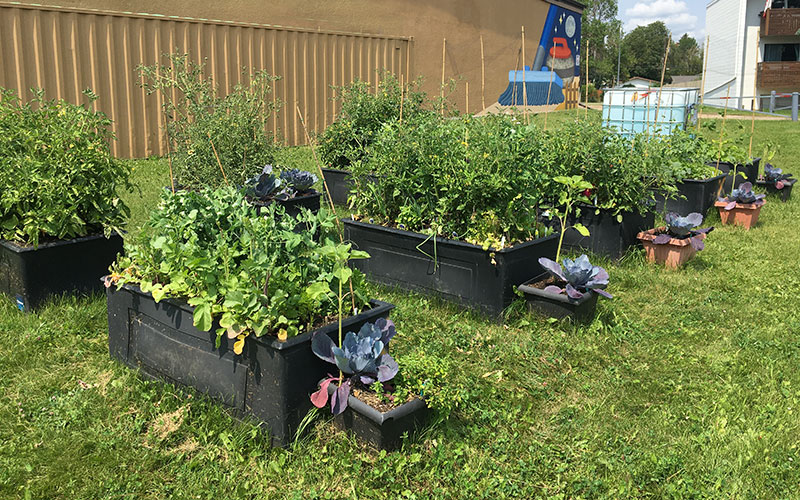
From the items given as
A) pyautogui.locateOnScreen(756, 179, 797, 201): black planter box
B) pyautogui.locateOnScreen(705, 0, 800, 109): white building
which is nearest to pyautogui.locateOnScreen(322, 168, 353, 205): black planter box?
pyautogui.locateOnScreen(756, 179, 797, 201): black planter box

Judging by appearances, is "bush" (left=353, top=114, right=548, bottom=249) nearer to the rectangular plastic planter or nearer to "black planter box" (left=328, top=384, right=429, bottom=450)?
the rectangular plastic planter

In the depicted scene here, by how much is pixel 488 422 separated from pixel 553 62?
20058 millimetres

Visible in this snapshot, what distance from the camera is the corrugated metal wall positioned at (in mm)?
7883

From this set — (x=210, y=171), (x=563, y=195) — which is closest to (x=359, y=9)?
(x=210, y=171)

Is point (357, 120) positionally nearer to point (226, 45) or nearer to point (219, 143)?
point (219, 143)

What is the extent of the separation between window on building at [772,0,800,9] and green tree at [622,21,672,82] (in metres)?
47.0

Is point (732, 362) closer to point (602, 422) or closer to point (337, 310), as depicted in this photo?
point (602, 422)

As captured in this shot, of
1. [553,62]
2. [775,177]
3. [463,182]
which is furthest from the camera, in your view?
[553,62]

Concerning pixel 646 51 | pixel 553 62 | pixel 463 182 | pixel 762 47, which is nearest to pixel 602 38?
pixel 646 51

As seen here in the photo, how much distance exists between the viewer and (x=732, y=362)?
134 inches

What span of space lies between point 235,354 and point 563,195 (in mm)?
2981

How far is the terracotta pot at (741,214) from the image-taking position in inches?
255

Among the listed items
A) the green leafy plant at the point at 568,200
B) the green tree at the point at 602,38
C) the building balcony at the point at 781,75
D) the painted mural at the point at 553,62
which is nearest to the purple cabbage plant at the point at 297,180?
the green leafy plant at the point at 568,200

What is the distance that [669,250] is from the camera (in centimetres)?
504
